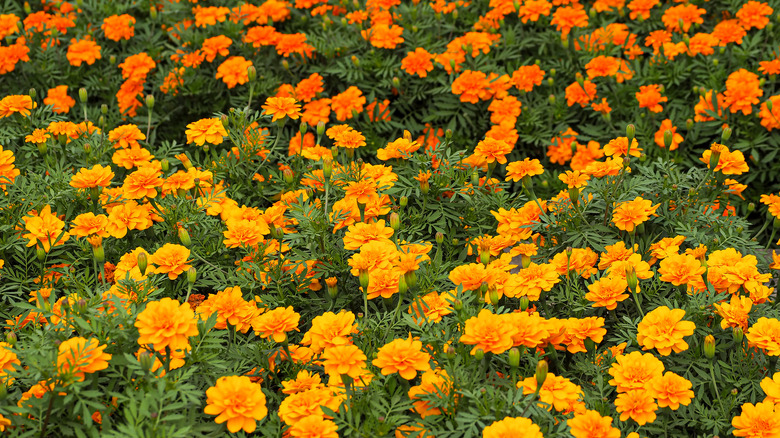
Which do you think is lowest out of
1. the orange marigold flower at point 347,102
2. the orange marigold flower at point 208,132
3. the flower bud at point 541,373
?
the orange marigold flower at point 347,102

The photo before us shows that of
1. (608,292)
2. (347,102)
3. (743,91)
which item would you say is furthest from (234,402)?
(743,91)

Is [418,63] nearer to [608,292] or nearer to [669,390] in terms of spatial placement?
[608,292]

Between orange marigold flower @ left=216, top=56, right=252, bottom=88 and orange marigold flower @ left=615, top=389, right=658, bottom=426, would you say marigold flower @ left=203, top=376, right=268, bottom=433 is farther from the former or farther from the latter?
orange marigold flower @ left=216, top=56, right=252, bottom=88

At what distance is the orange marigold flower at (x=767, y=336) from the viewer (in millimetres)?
1872

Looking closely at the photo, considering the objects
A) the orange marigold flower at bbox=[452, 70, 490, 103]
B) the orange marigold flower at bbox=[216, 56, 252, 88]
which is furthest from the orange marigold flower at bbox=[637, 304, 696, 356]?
the orange marigold flower at bbox=[216, 56, 252, 88]

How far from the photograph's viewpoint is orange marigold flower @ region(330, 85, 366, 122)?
3701 mm

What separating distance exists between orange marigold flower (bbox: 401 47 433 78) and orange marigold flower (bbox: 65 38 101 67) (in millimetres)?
1660

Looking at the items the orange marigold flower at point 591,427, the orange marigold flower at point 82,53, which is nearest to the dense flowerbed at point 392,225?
the orange marigold flower at point 591,427

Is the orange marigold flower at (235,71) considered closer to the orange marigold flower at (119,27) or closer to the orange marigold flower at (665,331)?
the orange marigold flower at (119,27)

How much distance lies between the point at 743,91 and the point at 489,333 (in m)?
2.52

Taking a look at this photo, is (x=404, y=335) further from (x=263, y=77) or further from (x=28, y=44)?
(x=28, y=44)

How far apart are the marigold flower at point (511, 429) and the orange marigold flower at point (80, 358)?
838mm

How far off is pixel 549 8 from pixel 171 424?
3184 mm

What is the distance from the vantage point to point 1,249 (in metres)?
2.41
